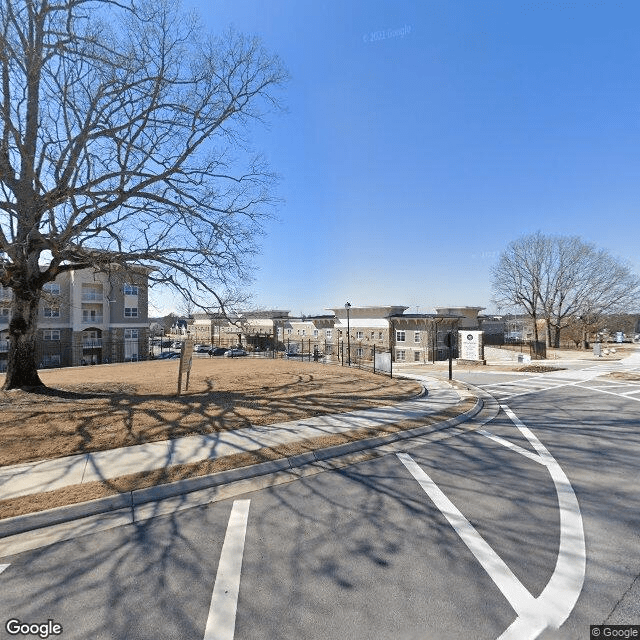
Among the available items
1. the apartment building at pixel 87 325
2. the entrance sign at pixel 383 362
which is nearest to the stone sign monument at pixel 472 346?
the entrance sign at pixel 383 362

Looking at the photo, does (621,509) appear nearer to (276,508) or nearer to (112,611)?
(276,508)

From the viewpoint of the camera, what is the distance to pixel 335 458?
5855mm

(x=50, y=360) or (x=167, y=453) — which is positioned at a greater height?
(x=167, y=453)

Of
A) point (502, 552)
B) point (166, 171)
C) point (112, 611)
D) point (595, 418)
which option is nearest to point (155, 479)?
point (112, 611)

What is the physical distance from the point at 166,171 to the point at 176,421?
7491 mm

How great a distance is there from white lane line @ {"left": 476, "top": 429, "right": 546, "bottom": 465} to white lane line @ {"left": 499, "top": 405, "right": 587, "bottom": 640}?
1.33 m

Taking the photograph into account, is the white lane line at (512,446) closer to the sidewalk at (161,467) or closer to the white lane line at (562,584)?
the sidewalk at (161,467)

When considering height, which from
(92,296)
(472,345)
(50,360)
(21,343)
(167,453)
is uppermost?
(92,296)

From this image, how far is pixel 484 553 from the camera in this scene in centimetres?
333

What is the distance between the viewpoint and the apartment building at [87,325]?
35.6 m

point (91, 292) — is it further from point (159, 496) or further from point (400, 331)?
point (159, 496)

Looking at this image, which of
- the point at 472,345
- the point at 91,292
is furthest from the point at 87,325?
the point at 472,345

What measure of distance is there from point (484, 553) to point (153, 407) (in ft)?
26.2

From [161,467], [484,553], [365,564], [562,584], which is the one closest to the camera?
[562,584]
